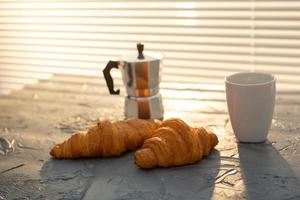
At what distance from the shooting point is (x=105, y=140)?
97cm

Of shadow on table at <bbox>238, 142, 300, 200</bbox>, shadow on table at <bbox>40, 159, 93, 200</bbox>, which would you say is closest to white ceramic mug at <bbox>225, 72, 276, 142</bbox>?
shadow on table at <bbox>238, 142, 300, 200</bbox>

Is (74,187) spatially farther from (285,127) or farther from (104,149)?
(285,127)

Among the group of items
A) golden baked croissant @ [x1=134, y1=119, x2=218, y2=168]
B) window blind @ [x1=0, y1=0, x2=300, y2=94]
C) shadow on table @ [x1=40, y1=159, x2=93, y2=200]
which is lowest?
shadow on table @ [x1=40, y1=159, x2=93, y2=200]

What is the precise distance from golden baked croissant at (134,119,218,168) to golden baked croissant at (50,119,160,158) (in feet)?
0.20

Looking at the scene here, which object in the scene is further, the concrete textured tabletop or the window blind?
the window blind

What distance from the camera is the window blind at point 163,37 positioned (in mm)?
1635

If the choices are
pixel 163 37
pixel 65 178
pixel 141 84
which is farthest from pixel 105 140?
pixel 163 37

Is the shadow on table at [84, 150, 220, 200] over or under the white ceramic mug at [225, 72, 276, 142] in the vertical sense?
under

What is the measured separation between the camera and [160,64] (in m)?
1.19

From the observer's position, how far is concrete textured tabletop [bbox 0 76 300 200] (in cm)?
84

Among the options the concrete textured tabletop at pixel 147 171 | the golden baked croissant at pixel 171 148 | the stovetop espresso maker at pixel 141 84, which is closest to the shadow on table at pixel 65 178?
the concrete textured tabletop at pixel 147 171

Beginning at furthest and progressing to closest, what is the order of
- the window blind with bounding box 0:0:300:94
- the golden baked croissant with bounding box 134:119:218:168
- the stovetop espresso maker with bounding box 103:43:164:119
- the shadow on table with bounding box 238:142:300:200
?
1. the window blind with bounding box 0:0:300:94
2. the stovetop espresso maker with bounding box 103:43:164:119
3. the golden baked croissant with bounding box 134:119:218:168
4. the shadow on table with bounding box 238:142:300:200

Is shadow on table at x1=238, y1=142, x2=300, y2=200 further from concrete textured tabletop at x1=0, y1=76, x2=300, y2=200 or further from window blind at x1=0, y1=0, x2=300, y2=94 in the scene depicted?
window blind at x1=0, y1=0, x2=300, y2=94

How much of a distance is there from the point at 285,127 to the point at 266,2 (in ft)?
2.17
